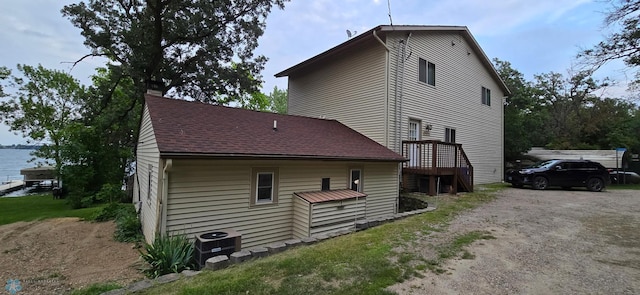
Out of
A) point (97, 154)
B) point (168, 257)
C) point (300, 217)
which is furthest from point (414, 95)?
point (97, 154)

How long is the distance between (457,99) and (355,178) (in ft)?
26.4

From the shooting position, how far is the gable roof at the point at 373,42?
10836 millimetres

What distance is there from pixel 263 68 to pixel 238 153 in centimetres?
1260

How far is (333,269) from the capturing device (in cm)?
398

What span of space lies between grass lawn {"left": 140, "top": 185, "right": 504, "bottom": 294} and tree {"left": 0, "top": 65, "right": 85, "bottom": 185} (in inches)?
873

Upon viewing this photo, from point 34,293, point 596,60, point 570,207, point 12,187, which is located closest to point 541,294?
point 34,293

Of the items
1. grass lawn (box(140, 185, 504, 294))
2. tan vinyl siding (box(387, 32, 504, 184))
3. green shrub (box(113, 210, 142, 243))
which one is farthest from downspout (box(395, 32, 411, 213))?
green shrub (box(113, 210, 142, 243))

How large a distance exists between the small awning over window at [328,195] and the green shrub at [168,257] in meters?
2.90

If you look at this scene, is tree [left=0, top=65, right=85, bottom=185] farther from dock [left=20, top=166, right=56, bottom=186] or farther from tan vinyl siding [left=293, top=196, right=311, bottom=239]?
tan vinyl siding [left=293, top=196, right=311, bottom=239]

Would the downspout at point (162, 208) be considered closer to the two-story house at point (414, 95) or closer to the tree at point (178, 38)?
the two-story house at point (414, 95)

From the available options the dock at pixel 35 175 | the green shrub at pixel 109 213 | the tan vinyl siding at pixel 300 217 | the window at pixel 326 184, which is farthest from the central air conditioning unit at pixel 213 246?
the dock at pixel 35 175

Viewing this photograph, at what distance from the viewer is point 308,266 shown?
4078 millimetres

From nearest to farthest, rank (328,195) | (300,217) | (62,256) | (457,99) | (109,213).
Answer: (62,256), (300,217), (328,195), (109,213), (457,99)

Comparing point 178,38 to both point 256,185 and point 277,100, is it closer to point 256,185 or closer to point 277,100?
point 256,185
